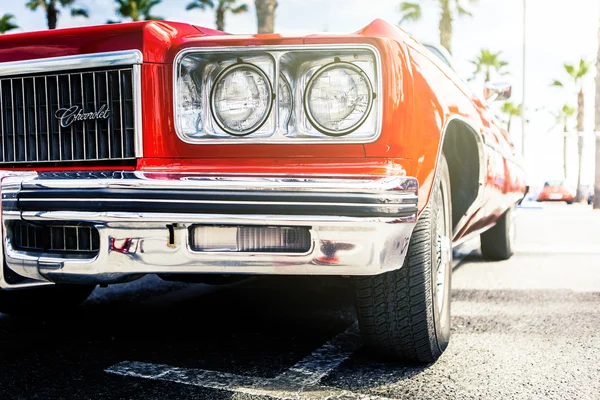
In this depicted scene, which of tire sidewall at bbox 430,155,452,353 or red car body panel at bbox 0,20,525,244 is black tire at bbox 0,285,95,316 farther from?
tire sidewall at bbox 430,155,452,353

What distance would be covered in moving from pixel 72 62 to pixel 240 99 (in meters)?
0.63

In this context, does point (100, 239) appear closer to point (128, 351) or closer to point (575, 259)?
point (128, 351)

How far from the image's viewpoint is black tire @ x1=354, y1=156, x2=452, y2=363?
231 cm

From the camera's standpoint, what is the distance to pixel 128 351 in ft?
8.88

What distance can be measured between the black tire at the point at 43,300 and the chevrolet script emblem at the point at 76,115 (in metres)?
0.87

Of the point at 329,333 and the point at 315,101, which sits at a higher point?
the point at 315,101

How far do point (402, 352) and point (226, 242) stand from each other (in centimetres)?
83

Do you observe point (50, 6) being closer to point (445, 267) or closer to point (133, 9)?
point (133, 9)

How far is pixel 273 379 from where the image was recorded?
2.34 meters

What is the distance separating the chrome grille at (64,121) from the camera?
2373 millimetres

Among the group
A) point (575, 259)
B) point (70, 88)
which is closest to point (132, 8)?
point (575, 259)

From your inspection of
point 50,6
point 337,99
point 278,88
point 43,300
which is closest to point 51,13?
point 50,6

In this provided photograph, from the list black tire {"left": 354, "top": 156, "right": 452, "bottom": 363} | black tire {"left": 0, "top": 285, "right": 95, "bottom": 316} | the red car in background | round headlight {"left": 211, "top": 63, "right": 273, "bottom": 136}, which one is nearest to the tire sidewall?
black tire {"left": 354, "top": 156, "right": 452, "bottom": 363}

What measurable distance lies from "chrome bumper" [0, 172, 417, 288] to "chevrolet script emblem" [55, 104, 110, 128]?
34 cm
